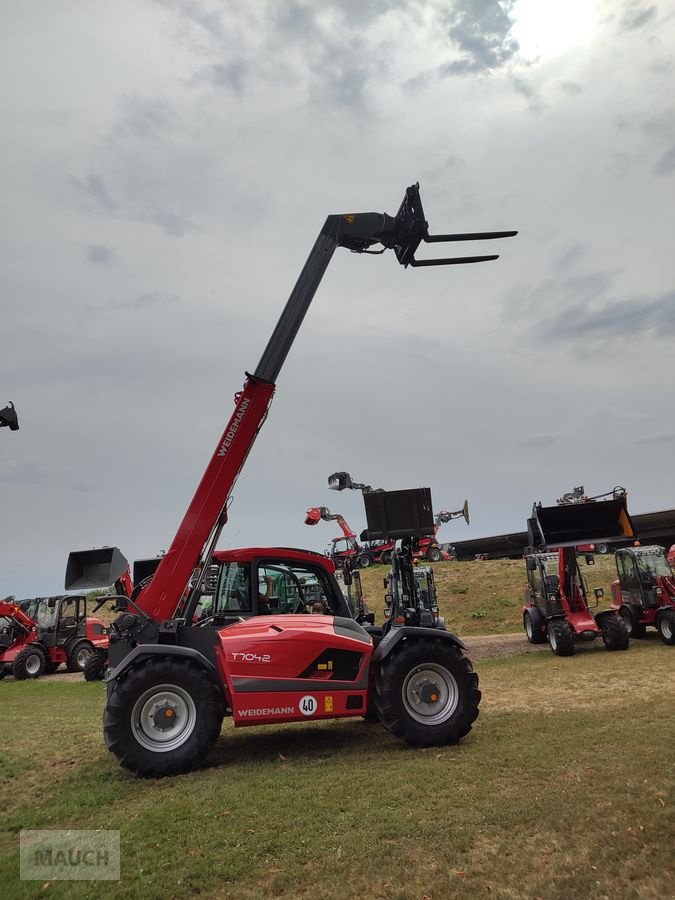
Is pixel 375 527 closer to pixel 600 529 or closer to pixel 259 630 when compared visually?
pixel 259 630

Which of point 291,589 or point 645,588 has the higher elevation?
point 291,589

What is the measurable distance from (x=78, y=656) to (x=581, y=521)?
52.4ft

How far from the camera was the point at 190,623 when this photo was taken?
7984 millimetres

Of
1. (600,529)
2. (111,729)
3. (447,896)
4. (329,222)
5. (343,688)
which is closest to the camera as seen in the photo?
(447,896)

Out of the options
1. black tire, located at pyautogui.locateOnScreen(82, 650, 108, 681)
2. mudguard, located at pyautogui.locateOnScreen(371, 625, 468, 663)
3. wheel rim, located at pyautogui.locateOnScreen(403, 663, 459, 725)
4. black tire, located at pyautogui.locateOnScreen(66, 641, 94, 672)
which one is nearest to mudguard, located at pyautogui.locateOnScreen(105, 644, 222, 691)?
mudguard, located at pyautogui.locateOnScreen(371, 625, 468, 663)

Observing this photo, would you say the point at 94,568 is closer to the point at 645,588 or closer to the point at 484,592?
the point at 645,588

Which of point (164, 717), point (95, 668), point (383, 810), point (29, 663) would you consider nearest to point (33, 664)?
point (29, 663)

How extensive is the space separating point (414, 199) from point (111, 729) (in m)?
7.66

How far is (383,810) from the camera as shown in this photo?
493 cm

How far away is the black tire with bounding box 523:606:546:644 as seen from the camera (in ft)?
57.1

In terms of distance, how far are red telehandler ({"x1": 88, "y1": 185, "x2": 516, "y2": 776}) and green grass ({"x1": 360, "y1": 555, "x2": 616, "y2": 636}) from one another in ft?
55.8

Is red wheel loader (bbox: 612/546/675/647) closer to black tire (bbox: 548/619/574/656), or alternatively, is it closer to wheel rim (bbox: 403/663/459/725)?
black tire (bbox: 548/619/574/656)

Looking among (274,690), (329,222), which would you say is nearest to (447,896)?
(274,690)

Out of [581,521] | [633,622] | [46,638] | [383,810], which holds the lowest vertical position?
[383,810]
